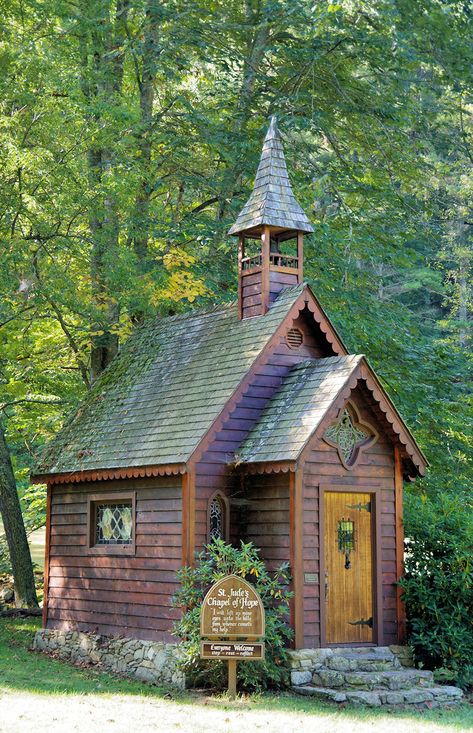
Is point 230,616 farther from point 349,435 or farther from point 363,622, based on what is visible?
point 349,435

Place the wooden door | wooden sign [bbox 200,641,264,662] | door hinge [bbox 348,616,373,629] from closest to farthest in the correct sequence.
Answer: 1. wooden sign [bbox 200,641,264,662]
2. the wooden door
3. door hinge [bbox 348,616,373,629]

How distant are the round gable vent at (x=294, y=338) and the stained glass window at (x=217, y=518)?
2.75 meters

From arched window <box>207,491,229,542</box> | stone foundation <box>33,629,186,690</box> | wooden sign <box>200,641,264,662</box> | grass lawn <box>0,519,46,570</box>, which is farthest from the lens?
grass lawn <box>0,519,46,570</box>

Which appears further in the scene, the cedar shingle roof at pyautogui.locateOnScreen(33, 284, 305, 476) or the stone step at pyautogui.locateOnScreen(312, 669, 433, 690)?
the cedar shingle roof at pyautogui.locateOnScreen(33, 284, 305, 476)

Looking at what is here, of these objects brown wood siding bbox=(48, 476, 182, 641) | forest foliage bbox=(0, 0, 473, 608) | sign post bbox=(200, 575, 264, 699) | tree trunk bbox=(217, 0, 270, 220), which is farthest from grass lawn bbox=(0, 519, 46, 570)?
sign post bbox=(200, 575, 264, 699)

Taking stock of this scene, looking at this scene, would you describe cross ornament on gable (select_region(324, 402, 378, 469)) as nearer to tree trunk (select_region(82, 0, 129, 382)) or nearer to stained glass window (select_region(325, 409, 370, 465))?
stained glass window (select_region(325, 409, 370, 465))

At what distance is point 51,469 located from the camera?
17062 mm

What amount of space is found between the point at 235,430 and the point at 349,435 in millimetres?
1708

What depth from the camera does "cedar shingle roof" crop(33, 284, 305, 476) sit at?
47.3 feet

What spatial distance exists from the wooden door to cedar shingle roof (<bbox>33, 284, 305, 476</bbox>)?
2357mm

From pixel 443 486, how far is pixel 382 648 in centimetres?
704

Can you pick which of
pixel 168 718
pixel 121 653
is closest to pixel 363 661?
pixel 168 718

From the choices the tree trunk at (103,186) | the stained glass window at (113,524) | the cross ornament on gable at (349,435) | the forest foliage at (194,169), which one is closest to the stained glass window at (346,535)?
the cross ornament on gable at (349,435)

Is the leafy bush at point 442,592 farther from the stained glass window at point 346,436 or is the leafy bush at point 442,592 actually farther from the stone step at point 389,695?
the stained glass window at point 346,436
